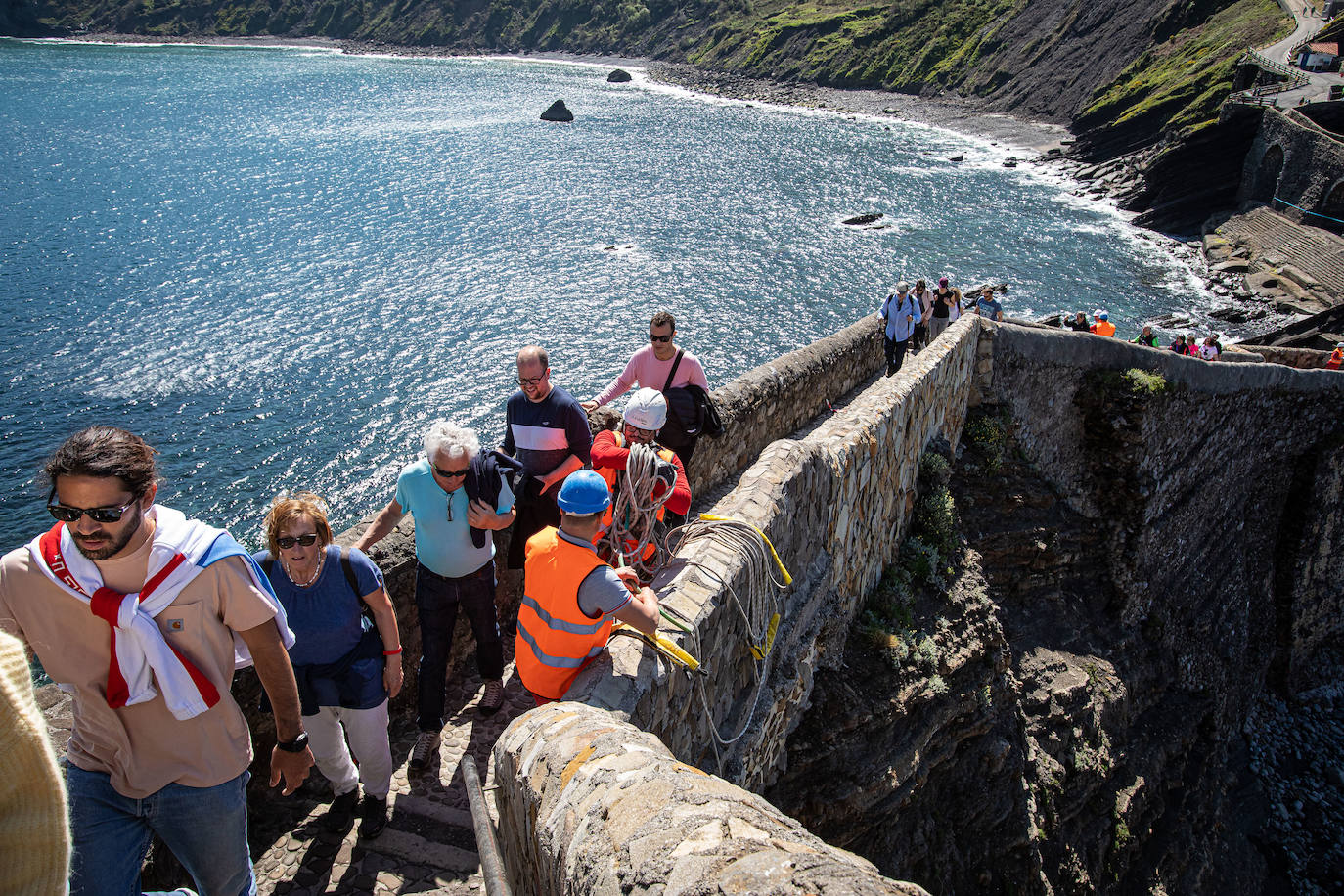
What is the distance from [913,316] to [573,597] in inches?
373

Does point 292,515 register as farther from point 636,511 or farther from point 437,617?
point 636,511

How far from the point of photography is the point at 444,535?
4.91 meters

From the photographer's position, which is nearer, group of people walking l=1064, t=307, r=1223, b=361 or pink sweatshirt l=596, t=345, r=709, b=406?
pink sweatshirt l=596, t=345, r=709, b=406

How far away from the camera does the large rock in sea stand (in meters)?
72.7

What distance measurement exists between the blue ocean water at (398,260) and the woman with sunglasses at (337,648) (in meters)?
17.8

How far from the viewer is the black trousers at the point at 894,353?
12388mm

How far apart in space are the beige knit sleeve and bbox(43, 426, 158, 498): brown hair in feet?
3.60

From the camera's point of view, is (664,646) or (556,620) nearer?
Result: (556,620)

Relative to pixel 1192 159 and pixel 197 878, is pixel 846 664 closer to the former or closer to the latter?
pixel 197 878

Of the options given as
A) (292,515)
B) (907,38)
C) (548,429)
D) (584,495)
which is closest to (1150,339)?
(548,429)

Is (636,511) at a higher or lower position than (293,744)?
higher

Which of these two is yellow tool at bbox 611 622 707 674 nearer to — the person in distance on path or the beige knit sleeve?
the beige knit sleeve

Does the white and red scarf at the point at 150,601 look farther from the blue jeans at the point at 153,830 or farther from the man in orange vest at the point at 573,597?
the man in orange vest at the point at 573,597

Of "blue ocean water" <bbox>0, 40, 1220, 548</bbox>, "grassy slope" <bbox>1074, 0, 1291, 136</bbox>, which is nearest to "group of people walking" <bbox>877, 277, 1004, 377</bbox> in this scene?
"blue ocean water" <bbox>0, 40, 1220, 548</bbox>
